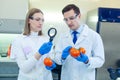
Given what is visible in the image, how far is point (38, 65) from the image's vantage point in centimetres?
182

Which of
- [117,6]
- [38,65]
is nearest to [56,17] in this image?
[117,6]

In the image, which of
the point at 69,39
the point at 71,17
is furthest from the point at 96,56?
the point at 71,17

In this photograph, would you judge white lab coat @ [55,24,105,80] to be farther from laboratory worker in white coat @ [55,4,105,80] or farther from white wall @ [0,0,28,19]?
white wall @ [0,0,28,19]

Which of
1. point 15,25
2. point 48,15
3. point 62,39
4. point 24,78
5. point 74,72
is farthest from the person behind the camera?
point 48,15

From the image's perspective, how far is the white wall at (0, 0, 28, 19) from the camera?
3.32 meters

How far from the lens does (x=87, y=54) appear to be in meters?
1.95

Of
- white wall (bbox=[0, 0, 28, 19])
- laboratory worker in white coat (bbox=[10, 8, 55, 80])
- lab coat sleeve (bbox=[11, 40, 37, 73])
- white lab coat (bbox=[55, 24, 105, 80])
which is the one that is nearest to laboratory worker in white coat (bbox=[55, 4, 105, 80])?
white lab coat (bbox=[55, 24, 105, 80])

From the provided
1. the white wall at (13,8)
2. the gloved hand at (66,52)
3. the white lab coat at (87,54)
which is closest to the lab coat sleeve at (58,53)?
the white lab coat at (87,54)

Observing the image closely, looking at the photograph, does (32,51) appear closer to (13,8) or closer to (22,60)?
(22,60)

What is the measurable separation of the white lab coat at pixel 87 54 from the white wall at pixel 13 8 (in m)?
1.55

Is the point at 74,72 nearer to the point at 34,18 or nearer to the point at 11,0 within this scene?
the point at 34,18

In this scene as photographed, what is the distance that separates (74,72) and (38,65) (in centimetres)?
34

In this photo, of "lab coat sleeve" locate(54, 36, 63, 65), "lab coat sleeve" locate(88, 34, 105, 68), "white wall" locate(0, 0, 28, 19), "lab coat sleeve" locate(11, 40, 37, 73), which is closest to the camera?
"lab coat sleeve" locate(11, 40, 37, 73)

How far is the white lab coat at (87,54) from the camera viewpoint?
192 cm
